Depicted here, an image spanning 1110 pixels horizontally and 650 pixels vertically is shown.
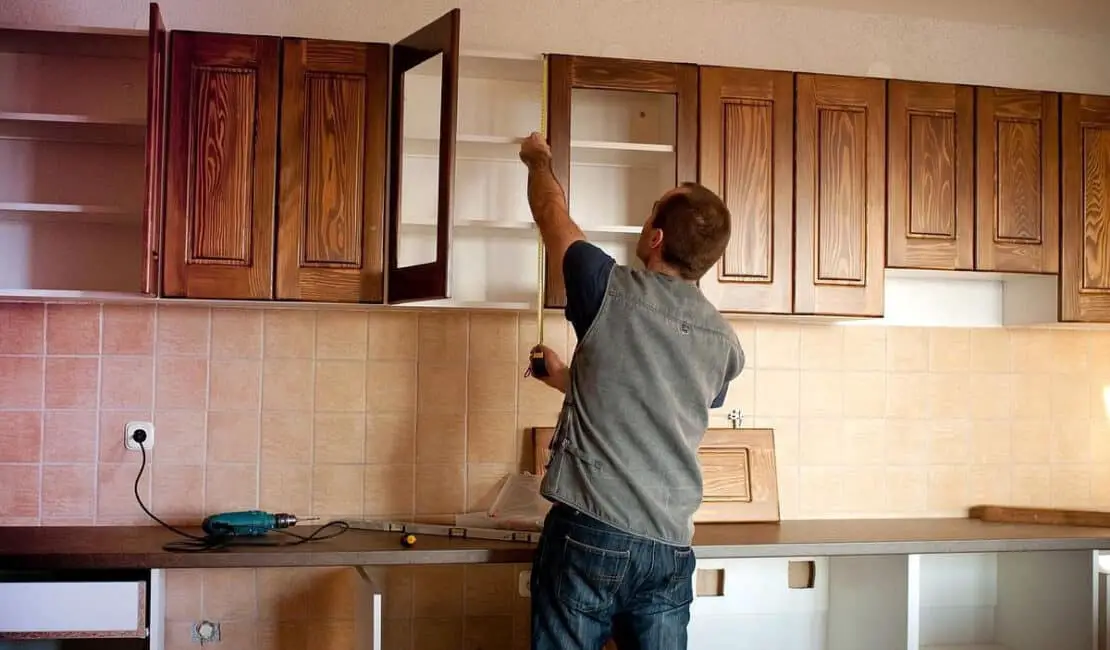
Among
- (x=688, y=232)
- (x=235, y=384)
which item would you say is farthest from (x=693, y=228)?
(x=235, y=384)

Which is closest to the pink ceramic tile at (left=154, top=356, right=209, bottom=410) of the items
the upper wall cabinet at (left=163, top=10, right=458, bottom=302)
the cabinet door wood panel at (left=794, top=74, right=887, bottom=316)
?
the upper wall cabinet at (left=163, top=10, right=458, bottom=302)

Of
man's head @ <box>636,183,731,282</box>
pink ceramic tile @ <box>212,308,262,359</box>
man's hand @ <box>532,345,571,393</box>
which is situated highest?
man's head @ <box>636,183,731,282</box>

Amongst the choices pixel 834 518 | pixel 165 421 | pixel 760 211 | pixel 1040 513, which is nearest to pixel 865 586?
pixel 834 518

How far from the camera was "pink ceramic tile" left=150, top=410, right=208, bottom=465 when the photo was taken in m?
2.75

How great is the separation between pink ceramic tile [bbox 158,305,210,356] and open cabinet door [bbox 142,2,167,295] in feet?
0.94

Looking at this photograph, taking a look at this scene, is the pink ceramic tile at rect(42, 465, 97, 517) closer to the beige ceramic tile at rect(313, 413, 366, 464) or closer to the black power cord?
the black power cord

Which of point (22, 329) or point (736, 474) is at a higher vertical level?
point (22, 329)

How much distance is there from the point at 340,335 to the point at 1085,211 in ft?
7.16

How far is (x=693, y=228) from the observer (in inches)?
81.8

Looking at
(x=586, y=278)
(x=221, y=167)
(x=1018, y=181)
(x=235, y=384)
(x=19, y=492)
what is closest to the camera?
(x=586, y=278)

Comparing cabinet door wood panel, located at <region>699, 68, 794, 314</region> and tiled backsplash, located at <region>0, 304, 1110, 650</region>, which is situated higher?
cabinet door wood panel, located at <region>699, 68, 794, 314</region>

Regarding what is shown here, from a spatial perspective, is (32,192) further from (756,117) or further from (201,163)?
(756,117)

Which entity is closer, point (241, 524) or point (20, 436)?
point (241, 524)

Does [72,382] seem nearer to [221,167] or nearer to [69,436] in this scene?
[69,436]
